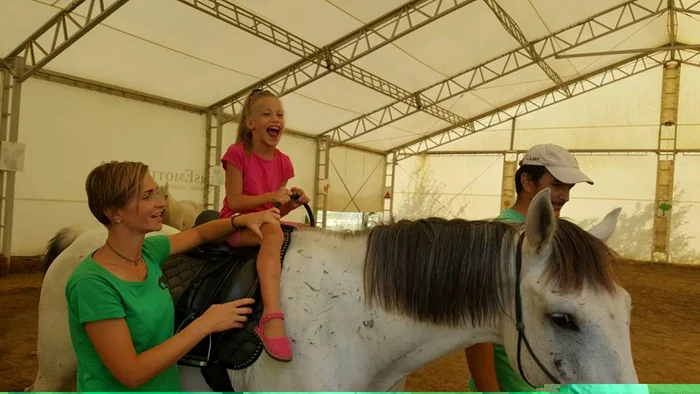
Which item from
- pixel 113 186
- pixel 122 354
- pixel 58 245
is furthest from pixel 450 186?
pixel 122 354

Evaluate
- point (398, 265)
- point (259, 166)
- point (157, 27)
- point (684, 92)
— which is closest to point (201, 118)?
point (157, 27)

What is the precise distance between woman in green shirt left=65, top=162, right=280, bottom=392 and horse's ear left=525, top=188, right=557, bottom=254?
0.85m

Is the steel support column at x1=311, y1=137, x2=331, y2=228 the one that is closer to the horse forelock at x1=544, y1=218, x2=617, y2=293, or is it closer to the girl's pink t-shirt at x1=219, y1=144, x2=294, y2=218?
the girl's pink t-shirt at x1=219, y1=144, x2=294, y2=218

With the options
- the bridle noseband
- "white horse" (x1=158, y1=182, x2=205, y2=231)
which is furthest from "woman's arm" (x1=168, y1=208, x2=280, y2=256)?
"white horse" (x1=158, y1=182, x2=205, y2=231)

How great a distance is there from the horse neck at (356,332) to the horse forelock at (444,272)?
0.04 meters

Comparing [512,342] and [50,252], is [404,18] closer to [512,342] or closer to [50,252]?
[50,252]

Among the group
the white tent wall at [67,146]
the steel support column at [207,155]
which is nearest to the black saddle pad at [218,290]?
the white tent wall at [67,146]

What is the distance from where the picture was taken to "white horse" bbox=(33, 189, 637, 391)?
46.1 inches

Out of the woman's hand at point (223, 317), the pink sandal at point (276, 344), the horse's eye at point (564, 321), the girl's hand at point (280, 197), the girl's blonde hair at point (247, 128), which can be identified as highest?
the girl's blonde hair at point (247, 128)

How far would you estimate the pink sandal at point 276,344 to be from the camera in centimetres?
127

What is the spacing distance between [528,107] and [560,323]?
16.5 metres

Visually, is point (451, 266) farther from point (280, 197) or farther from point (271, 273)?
point (280, 197)

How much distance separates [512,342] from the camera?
1.28 m

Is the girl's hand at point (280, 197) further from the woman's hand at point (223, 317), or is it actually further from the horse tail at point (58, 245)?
the horse tail at point (58, 245)
